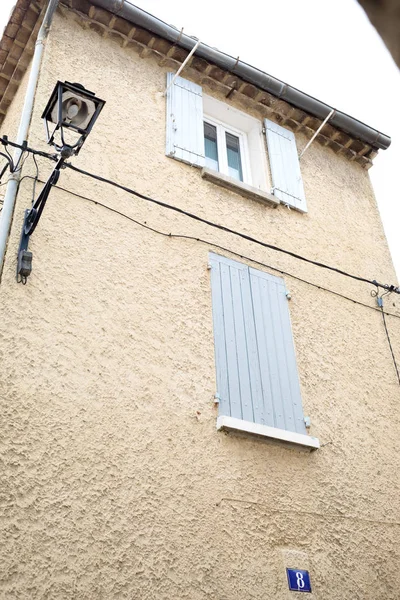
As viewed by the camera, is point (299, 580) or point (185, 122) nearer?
point (299, 580)

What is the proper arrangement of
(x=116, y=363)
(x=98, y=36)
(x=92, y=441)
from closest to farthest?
1. (x=92, y=441)
2. (x=116, y=363)
3. (x=98, y=36)

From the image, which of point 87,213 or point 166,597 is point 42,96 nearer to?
point 87,213

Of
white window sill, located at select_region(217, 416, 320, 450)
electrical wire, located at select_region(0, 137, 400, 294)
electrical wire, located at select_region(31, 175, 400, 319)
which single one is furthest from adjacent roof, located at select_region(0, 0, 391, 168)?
white window sill, located at select_region(217, 416, 320, 450)

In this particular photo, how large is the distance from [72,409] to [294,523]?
6.34 feet

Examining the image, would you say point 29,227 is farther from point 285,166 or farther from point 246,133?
point 246,133

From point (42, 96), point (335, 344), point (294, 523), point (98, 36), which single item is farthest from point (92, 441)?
point (98, 36)

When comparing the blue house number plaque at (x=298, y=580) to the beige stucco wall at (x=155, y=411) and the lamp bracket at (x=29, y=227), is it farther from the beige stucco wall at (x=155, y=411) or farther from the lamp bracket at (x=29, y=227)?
the lamp bracket at (x=29, y=227)

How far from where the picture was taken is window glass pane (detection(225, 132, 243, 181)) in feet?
22.0

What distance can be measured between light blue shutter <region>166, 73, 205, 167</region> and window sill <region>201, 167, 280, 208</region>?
0.52 feet

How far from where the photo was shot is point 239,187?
6.06 meters

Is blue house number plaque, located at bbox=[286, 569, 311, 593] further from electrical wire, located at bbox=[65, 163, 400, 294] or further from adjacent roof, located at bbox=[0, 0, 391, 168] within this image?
adjacent roof, located at bbox=[0, 0, 391, 168]

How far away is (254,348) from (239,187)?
1.91 metres

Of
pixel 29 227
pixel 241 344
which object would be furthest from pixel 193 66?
pixel 241 344

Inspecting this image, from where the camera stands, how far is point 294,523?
4336 millimetres
